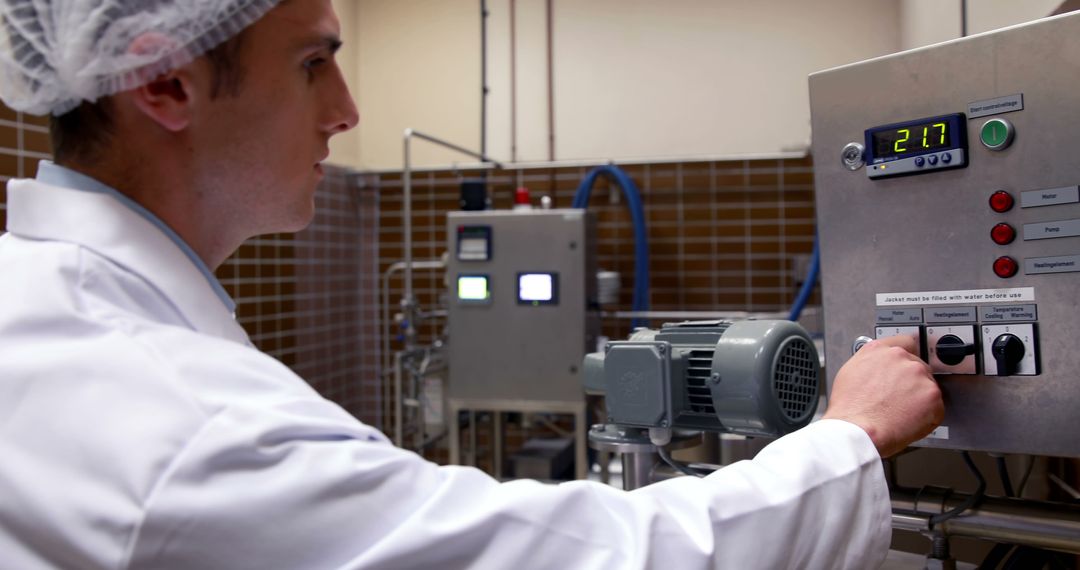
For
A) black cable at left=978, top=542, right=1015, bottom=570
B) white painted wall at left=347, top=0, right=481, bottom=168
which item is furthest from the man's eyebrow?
white painted wall at left=347, top=0, right=481, bottom=168

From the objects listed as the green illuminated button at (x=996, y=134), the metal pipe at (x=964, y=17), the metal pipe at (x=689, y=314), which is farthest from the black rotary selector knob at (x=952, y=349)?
the metal pipe at (x=689, y=314)

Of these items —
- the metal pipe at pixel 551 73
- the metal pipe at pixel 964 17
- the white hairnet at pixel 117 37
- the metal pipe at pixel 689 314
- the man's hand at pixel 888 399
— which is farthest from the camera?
the metal pipe at pixel 551 73

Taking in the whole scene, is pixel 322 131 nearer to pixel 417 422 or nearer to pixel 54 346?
pixel 54 346

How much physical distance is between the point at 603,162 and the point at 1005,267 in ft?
8.26

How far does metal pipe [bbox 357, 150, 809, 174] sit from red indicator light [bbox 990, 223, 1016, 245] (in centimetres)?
228

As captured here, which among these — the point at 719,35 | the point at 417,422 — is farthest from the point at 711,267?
the point at 417,422

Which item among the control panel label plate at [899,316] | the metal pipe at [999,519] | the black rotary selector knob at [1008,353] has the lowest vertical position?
the metal pipe at [999,519]

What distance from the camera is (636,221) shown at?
10.1 feet

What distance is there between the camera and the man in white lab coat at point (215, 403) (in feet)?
1.65

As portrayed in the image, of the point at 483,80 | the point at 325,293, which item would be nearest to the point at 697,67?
the point at 483,80

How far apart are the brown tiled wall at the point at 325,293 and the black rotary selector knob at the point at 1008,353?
2.62 meters

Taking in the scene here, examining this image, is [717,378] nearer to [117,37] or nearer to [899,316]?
[899,316]

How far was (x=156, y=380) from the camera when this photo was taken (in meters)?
0.51

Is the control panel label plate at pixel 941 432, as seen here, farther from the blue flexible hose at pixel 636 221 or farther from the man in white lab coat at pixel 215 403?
the blue flexible hose at pixel 636 221
